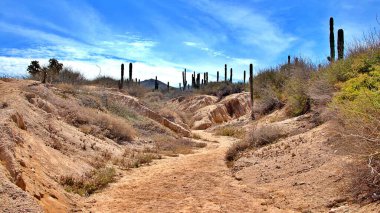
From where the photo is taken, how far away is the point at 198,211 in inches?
316

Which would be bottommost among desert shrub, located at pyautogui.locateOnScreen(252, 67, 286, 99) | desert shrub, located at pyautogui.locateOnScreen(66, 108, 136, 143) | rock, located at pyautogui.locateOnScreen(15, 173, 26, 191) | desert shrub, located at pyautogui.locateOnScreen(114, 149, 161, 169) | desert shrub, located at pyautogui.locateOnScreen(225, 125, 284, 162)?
desert shrub, located at pyautogui.locateOnScreen(114, 149, 161, 169)

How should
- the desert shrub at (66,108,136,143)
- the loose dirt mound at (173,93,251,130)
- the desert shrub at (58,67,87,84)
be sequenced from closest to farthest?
the desert shrub at (66,108,136,143), the desert shrub at (58,67,87,84), the loose dirt mound at (173,93,251,130)

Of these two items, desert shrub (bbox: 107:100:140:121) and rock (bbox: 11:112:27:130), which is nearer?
rock (bbox: 11:112:27:130)

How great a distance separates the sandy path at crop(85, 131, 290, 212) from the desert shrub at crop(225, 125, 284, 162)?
3.16 feet

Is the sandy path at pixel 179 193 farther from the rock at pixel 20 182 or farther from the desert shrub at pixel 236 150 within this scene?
the rock at pixel 20 182

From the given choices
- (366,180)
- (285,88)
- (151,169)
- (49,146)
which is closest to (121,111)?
(285,88)

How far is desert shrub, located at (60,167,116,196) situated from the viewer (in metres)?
9.27

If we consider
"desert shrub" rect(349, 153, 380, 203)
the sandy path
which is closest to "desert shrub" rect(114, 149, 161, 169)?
the sandy path

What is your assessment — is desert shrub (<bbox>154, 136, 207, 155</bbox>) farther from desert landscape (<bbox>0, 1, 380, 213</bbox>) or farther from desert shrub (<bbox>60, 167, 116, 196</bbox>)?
desert shrub (<bbox>60, 167, 116, 196</bbox>)

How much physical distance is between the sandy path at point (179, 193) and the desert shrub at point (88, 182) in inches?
8.9

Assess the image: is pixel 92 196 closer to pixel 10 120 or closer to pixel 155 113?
pixel 10 120

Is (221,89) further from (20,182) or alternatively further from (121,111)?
(20,182)

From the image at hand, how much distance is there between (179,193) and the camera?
9.52 metres

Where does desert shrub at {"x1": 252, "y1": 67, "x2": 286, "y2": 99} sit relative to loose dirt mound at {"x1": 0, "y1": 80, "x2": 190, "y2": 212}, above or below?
above
